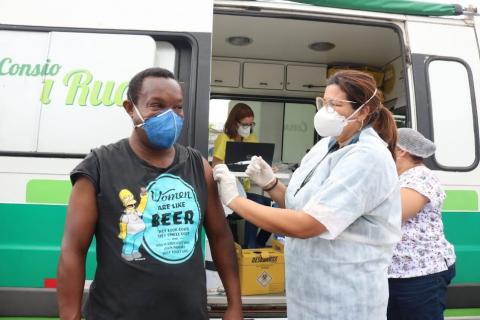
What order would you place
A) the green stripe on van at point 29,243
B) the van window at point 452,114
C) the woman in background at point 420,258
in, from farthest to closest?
the van window at point 452,114 < the green stripe on van at point 29,243 < the woman in background at point 420,258

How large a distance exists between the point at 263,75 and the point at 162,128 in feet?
13.3

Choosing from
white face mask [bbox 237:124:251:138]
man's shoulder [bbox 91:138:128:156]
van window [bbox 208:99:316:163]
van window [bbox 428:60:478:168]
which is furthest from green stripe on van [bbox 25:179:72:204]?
van window [bbox 208:99:316:163]

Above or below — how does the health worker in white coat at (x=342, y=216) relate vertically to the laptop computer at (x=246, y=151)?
below

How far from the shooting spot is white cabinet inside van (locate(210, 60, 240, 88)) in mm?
5234

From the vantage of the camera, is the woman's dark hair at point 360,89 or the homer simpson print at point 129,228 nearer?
the homer simpson print at point 129,228

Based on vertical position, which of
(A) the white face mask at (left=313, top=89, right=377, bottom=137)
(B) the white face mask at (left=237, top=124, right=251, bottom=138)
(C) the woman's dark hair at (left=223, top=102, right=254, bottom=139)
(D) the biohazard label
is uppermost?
(C) the woman's dark hair at (left=223, top=102, right=254, bottom=139)

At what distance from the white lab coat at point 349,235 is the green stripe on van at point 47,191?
140cm

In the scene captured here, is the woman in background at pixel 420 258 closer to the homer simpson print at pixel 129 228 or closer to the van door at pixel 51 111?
the van door at pixel 51 111

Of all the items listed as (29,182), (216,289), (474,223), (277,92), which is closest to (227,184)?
(29,182)

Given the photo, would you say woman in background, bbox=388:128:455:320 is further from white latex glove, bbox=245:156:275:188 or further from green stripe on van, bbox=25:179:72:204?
green stripe on van, bbox=25:179:72:204

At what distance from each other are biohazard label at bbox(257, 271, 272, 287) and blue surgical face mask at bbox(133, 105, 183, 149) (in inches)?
75.7

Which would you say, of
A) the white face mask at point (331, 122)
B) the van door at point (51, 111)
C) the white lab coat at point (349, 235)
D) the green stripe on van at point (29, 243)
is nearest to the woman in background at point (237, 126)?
the van door at point (51, 111)

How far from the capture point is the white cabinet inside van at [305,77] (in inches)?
212

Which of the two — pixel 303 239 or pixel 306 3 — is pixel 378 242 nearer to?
pixel 303 239
